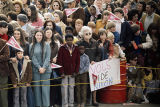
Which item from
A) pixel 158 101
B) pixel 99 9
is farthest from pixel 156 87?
pixel 99 9

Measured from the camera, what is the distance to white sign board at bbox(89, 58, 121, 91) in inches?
459

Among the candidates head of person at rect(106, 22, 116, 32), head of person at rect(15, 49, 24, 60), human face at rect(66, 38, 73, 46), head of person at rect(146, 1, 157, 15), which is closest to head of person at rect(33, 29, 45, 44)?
head of person at rect(15, 49, 24, 60)

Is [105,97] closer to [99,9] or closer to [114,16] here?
[114,16]

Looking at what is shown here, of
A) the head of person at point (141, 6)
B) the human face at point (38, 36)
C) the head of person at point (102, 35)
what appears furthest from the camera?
the head of person at point (141, 6)

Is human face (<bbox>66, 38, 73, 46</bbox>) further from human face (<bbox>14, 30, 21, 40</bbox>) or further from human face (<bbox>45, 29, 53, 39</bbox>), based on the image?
human face (<bbox>14, 30, 21, 40</bbox>)

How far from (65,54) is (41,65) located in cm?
75

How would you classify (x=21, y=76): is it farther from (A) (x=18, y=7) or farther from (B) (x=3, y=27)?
(A) (x=18, y=7)

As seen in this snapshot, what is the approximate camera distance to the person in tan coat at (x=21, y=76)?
1028cm

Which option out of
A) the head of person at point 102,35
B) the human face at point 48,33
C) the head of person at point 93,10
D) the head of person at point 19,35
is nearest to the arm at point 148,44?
the head of person at point 102,35

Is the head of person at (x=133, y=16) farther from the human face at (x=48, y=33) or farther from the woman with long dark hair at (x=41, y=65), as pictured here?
the woman with long dark hair at (x=41, y=65)

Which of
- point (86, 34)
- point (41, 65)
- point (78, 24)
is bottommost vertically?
point (41, 65)

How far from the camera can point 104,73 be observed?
1198cm

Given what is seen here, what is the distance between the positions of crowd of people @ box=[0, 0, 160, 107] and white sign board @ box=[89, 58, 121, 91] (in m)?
0.15

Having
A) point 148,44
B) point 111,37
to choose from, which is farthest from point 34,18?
point 148,44
